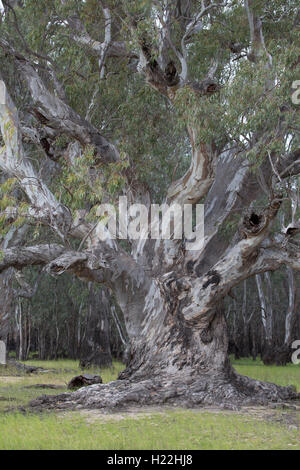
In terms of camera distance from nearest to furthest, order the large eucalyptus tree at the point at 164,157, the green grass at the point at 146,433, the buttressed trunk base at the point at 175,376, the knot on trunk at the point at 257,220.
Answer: the green grass at the point at 146,433, the buttressed trunk base at the point at 175,376, the knot on trunk at the point at 257,220, the large eucalyptus tree at the point at 164,157

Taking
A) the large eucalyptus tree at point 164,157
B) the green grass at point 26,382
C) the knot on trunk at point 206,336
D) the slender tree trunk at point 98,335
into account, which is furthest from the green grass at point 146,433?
the slender tree trunk at point 98,335

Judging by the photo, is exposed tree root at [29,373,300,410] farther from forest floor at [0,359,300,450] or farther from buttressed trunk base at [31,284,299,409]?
forest floor at [0,359,300,450]

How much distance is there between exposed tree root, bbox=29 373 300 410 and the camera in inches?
368

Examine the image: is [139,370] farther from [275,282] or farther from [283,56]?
[275,282]

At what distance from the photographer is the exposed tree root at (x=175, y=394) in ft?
30.7

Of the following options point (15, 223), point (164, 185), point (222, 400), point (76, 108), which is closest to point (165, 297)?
point (222, 400)

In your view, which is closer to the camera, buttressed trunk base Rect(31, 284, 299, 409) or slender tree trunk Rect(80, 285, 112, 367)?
buttressed trunk base Rect(31, 284, 299, 409)

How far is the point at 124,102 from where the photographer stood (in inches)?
554

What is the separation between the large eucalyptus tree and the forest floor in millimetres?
902

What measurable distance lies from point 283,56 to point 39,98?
16.9 feet

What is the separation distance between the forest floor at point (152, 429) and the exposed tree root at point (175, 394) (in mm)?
361

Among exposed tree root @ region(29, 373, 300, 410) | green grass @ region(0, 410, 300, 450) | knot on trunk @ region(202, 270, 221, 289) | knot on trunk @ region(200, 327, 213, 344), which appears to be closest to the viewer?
green grass @ region(0, 410, 300, 450)

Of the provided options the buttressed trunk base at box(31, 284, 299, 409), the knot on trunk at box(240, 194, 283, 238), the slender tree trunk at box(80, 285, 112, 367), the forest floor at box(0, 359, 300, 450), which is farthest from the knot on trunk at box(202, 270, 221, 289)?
the slender tree trunk at box(80, 285, 112, 367)

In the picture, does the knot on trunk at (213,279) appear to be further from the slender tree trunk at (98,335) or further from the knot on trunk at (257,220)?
the slender tree trunk at (98,335)
